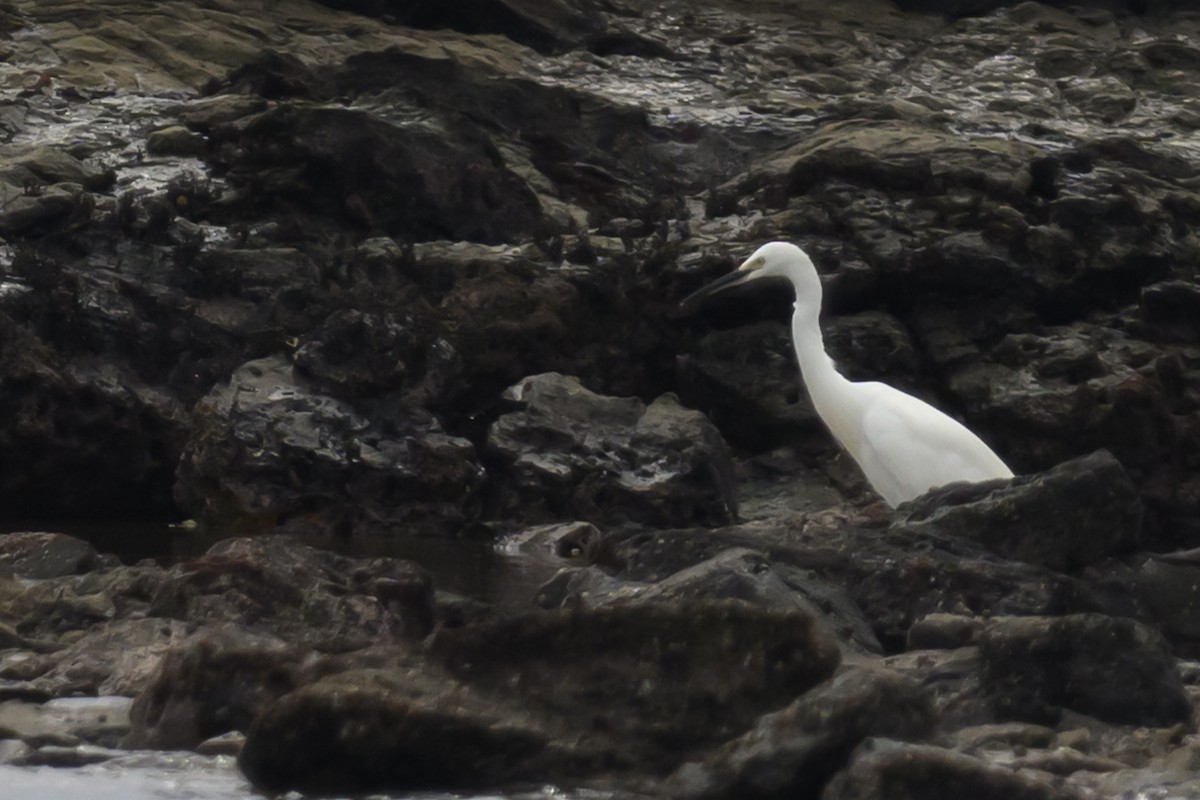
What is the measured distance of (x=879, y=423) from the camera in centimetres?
1101

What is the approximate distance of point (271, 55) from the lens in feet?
56.6

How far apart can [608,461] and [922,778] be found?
8.57 meters

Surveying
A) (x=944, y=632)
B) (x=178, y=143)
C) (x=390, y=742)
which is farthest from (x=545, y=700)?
(x=178, y=143)

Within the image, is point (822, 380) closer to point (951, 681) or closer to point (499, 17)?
point (951, 681)

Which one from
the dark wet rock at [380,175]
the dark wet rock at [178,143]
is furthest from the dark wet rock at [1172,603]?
the dark wet rock at [178,143]

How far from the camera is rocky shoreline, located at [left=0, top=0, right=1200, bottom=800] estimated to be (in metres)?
5.19

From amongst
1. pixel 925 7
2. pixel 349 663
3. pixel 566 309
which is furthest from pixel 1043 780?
pixel 925 7

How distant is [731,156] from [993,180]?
4.56 metres

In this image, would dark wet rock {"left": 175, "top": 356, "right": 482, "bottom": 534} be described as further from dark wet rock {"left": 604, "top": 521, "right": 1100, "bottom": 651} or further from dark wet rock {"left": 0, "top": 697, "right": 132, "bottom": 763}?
dark wet rock {"left": 0, "top": 697, "right": 132, "bottom": 763}

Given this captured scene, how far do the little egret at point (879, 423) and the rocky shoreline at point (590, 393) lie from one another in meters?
0.87

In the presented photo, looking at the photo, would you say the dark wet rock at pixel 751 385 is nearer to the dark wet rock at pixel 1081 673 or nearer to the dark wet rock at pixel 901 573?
the dark wet rock at pixel 901 573

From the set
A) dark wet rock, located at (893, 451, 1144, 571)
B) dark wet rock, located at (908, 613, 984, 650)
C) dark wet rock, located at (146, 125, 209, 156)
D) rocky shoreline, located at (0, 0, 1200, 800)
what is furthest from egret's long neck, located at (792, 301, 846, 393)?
dark wet rock, located at (146, 125, 209, 156)

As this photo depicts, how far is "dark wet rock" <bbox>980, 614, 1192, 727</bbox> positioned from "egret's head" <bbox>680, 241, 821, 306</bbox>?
6302 millimetres

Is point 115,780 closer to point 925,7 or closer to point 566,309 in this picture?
point 566,309
